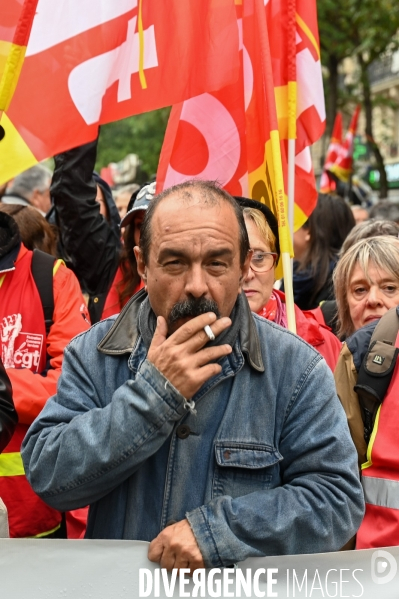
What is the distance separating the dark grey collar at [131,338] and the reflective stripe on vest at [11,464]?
3.92ft

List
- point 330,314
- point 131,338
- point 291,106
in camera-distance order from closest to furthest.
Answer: point 131,338, point 291,106, point 330,314

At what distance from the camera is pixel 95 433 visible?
203 cm

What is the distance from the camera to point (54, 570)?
219cm

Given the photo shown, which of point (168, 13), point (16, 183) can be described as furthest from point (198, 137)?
point (16, 183)

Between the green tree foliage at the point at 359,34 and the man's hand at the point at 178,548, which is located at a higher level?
the green tree foliage at the point at 359,34

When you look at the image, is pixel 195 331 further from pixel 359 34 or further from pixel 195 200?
pixel 359 34

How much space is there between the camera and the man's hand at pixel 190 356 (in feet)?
6.53

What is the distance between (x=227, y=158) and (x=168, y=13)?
0.66m

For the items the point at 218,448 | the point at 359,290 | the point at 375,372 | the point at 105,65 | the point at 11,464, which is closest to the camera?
the point at 218,448

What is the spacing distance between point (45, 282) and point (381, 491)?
1.54 m

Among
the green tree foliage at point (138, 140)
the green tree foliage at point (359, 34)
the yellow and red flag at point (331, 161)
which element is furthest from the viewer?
the green tree foliage at point (138, 140)

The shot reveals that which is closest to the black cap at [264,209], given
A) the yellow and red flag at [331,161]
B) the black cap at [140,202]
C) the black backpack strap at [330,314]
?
the black cap at [140,202]

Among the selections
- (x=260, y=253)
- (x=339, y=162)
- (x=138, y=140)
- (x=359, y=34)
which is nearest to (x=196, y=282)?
(x=260, y=253)

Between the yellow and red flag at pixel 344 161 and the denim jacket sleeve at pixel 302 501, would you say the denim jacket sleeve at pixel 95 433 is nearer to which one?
the denim jacket sleeve at pixel 302 501
